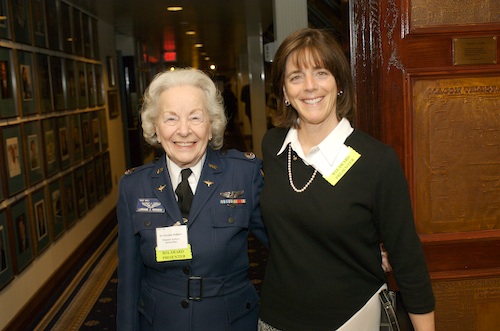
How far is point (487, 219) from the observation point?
218 cm

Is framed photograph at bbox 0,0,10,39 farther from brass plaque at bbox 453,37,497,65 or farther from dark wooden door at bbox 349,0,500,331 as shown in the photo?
brass plaque at bbox 453,37,497,65

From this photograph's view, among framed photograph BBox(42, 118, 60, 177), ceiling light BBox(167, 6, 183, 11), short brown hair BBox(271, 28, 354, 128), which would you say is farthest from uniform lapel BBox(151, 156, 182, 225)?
ceiling light BBox(167, 6, 183, 11)

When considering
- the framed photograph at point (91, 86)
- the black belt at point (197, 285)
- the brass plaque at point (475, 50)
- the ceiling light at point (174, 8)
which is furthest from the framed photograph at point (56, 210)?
the brass plaque at point (475, 50)

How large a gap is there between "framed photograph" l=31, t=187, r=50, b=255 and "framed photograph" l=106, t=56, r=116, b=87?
11.3 feet

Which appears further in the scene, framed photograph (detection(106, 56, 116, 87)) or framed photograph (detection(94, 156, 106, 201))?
framed photograph (detection(106, 56, 116, 87))

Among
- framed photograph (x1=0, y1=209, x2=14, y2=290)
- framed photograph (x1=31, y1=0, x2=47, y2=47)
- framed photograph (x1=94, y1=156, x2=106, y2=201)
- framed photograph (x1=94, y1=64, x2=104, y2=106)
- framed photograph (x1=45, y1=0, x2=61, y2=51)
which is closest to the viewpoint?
framed photograph (x1=0, y1=209, x2=14, y2=290)

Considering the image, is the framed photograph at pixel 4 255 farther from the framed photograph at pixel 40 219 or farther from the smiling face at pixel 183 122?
the smiling face at pixel 183 122

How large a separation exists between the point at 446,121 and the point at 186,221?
110cm

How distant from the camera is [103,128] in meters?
6.86

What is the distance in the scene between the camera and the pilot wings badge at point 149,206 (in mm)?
1795

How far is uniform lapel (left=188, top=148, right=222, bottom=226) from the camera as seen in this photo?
1.77 metres

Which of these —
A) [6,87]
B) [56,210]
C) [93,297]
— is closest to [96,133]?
[56,210]

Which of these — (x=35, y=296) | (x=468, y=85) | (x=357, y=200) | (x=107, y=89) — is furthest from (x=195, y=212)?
(x=107, y=89)

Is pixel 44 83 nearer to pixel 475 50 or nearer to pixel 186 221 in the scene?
pixel 186 221
